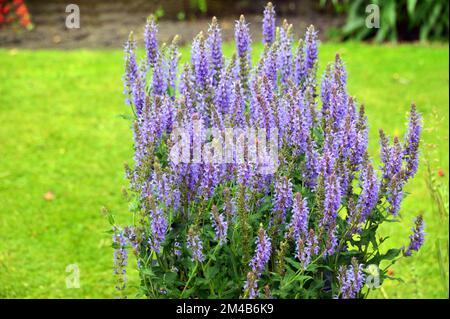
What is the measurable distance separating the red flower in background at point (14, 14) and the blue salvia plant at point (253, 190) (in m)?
7.58

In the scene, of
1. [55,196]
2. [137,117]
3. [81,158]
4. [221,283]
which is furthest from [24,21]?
[221,283]

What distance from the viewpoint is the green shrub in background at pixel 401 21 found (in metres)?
9.84

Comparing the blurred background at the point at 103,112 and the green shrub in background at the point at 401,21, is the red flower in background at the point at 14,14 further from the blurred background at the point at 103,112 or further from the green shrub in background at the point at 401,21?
the green shrub in background at the point at 401,21

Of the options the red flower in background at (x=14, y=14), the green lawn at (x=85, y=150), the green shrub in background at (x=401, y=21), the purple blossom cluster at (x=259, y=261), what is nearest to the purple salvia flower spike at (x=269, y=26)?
the green lawn at (x=85, y=150)

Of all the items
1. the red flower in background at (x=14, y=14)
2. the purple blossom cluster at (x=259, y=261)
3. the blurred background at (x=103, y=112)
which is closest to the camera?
the purple blossom cluster at (x=259, y=261)

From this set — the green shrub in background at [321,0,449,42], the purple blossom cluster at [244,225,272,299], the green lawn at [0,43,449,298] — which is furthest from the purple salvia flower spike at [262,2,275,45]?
the green shrub in background at [321,0,449,42]

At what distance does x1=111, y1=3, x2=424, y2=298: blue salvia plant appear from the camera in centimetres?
277

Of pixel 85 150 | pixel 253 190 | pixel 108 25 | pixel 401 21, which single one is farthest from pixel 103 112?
pixel 253 190

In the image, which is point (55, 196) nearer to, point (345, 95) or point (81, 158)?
point (81, 158)

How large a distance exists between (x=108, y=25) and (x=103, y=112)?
294 centimetres

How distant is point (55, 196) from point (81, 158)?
733 millimetres

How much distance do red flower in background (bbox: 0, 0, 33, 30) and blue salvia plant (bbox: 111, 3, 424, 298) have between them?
Result: 7.58 metres

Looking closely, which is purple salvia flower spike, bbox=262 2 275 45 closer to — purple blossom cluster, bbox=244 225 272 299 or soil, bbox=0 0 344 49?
purple blossom cluster, bbox=244 225 272 299

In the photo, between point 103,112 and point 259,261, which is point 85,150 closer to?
point 103,112
